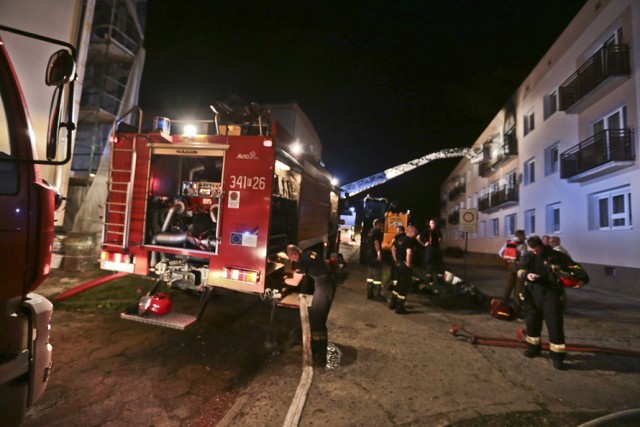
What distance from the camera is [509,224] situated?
1975 cm

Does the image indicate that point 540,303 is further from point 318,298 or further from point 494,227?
point 494,227

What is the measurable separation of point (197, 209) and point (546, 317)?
16.8ft

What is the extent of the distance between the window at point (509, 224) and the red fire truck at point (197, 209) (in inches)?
694

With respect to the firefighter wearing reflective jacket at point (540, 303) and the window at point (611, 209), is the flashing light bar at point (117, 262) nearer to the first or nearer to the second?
the firefighter wearing reflective jacket at point (540, 303)

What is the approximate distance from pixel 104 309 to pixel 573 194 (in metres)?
14.9

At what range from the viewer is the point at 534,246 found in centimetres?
447

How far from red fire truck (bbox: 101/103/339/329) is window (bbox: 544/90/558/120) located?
1421 centimetres

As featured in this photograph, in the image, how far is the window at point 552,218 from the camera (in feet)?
46.3

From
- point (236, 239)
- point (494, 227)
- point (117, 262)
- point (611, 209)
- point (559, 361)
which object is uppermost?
point (611, 209)

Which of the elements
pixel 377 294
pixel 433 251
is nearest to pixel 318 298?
pixel 377 294

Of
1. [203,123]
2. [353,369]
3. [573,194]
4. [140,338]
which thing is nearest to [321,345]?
[353,369]

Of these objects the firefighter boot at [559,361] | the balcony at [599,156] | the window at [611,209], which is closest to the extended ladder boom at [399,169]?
the balcony at [599,156]

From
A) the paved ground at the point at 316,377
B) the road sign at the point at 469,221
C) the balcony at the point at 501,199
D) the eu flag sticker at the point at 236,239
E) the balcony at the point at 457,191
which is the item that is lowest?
the paved ground at the point at 316,377

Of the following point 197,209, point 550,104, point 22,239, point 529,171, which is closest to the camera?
point 22,239
